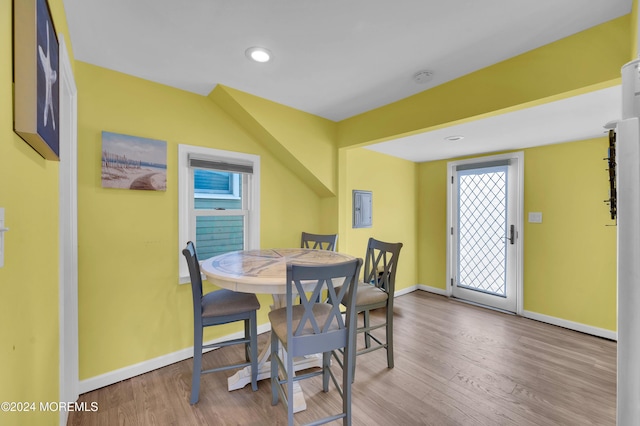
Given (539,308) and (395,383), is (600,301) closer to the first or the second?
(539,308)

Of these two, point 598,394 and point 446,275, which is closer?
point 598,394

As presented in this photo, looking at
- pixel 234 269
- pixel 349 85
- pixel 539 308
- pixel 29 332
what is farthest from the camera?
pixel 539 308

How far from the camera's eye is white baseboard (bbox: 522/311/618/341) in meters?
2.82

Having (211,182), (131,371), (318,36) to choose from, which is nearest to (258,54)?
(318,36)

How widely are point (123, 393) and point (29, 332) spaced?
1415 millimetres

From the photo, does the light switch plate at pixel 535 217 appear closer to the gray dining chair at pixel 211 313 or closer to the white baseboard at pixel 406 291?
the white baseboard at pixel 406 291

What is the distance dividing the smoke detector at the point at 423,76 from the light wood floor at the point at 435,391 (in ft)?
7.64

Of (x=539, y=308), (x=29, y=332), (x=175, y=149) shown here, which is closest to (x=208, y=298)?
(x=29, y=332)

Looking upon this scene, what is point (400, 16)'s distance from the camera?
1446 millimetres

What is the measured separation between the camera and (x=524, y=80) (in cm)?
176

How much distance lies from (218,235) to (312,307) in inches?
61.2

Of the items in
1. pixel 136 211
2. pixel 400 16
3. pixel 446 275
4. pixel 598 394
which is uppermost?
pixel 400 16

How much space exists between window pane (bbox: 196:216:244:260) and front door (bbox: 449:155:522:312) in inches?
125

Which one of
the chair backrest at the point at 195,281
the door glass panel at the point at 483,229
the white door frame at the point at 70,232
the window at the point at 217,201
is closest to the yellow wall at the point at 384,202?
the door glass panel at the point at 483,229
